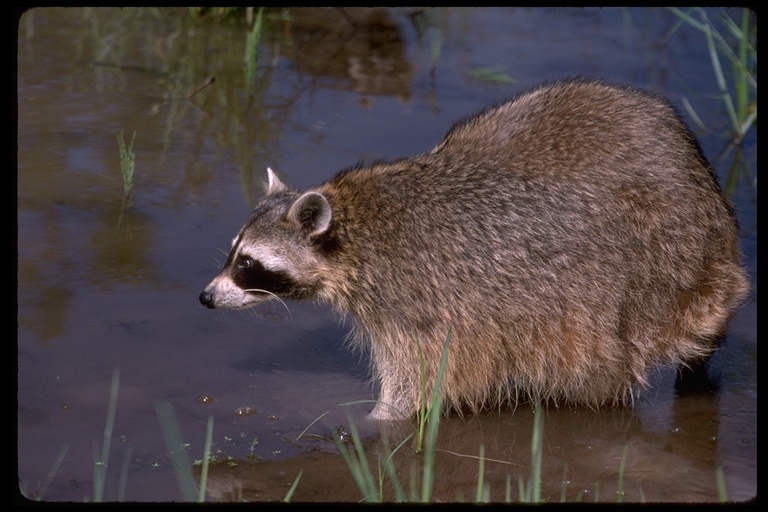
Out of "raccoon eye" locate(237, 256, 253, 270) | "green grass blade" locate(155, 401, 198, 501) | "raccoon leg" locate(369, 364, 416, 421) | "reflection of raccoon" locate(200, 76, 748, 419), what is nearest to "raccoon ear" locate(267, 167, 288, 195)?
"reflection of raccoon" locate(200, 76, 748, 419)

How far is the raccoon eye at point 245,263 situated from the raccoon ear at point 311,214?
11.3 inches

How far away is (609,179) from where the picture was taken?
561cm

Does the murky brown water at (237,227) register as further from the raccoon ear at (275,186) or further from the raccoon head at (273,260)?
the raccoon ear at (275,186)

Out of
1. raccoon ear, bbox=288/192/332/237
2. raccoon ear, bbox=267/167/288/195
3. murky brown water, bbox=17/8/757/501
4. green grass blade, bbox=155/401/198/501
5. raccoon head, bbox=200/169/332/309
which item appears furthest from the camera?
raccoon ear, bbox=267/167/288/195

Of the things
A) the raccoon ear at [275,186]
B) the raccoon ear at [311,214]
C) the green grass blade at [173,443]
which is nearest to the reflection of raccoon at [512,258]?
the raccoon ear at [311,214]

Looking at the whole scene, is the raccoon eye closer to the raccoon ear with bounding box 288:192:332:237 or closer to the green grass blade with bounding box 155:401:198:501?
the raccoon ear with bounding box 288:192:332:237

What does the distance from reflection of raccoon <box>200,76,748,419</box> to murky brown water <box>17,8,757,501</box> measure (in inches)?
13.2

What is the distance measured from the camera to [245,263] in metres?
5.62

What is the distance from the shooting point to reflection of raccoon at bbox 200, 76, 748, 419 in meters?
5.55

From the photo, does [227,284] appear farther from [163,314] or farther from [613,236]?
[613,236]

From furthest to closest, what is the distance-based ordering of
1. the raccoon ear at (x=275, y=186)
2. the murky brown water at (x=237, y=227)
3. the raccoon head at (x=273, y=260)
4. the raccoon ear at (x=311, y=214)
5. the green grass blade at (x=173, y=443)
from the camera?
the raccoon ear at (x=275, y=186)
the raccoon head at (x=273, y=260)
the raccoon ear at (x=311, y=214)
the murky brown water at (x=237, y=227)
the green grass blade at (x=173, y=443)

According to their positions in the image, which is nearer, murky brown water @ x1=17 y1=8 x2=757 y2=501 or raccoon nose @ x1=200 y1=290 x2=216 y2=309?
murky brown water @ x1=17 y1=8 x2=757 y2=501

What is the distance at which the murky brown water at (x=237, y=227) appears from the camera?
5.09m
